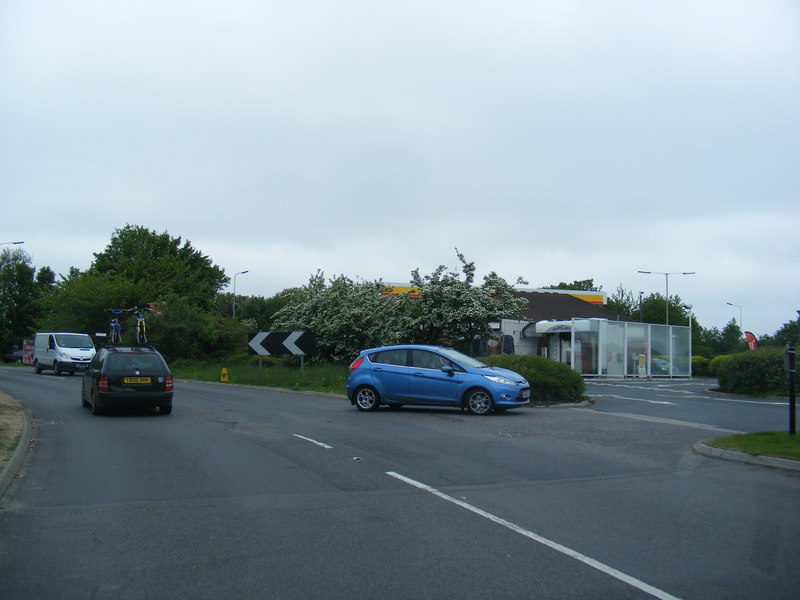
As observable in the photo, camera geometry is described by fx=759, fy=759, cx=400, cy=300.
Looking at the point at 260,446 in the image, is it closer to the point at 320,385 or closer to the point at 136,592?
the point at 136,592

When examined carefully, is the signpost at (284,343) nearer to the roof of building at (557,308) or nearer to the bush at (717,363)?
the bush at (717,363)

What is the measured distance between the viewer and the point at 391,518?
7285 mm

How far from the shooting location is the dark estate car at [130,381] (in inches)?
652

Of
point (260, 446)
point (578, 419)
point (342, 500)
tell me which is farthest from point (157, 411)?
point (342, 500)

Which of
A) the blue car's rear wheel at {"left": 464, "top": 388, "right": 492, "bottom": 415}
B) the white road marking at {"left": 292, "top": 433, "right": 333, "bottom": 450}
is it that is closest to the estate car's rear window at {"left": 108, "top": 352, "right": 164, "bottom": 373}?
the white road marking at {"left": 292, "top": 433, "right": 333, "bottom": 450}

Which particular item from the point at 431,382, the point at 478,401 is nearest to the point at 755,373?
the point at 478,401

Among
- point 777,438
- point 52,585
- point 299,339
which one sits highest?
point 299,339

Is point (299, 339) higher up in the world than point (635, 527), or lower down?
higher up

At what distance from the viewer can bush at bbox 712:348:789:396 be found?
26.8 m

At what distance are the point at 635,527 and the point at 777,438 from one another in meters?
6.09

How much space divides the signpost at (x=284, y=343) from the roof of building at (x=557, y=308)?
26205 mm

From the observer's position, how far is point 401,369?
18.0m

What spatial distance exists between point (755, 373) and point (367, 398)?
1634 cm

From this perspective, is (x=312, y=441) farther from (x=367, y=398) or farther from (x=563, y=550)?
(x=563, y=550)
